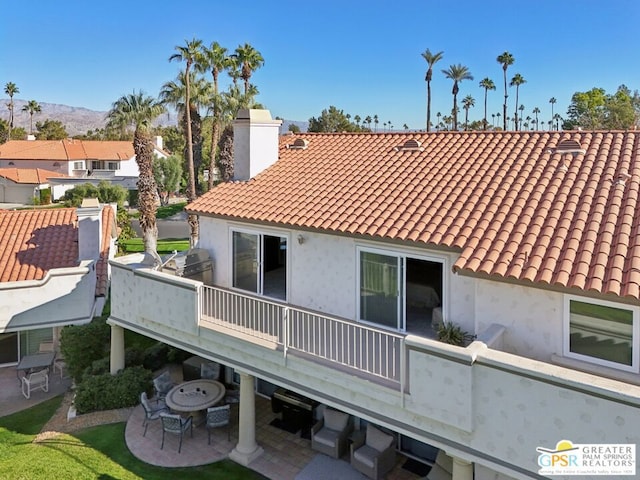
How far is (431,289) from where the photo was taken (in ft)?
40.9

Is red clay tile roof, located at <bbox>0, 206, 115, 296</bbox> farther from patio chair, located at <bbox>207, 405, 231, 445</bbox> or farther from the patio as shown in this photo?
patio chair, located at <bbox>207, 405, 231, 445</bbox>

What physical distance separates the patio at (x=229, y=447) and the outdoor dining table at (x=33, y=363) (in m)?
5.79

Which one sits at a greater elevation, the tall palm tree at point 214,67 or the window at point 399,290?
the tall palm tree at point 214,67

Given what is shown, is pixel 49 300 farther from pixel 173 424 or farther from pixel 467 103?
pixel 467 103

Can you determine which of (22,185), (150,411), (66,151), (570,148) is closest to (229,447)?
(150,411)

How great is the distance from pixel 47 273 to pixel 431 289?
53.1ft

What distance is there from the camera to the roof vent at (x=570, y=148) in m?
13.5

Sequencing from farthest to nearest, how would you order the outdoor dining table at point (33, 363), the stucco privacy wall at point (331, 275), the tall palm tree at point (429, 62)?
the tall palm tree at point (429, 62) < the outdoor dining table at point (33, 363) < the stucco privacy wall at point (331, 275)

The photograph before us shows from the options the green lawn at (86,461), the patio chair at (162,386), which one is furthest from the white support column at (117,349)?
the green lawn at (86,461)

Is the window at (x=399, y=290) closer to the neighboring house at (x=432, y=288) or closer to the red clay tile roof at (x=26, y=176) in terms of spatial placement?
the neighboring house at (x=432, y=288)

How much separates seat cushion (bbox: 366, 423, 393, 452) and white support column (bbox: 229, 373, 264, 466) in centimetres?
339

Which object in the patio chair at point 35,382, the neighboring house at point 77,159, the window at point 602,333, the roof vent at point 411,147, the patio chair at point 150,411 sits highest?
the neighboring house at point 77,159

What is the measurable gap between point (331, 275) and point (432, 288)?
279cm

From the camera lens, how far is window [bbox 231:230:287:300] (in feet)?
49.0
